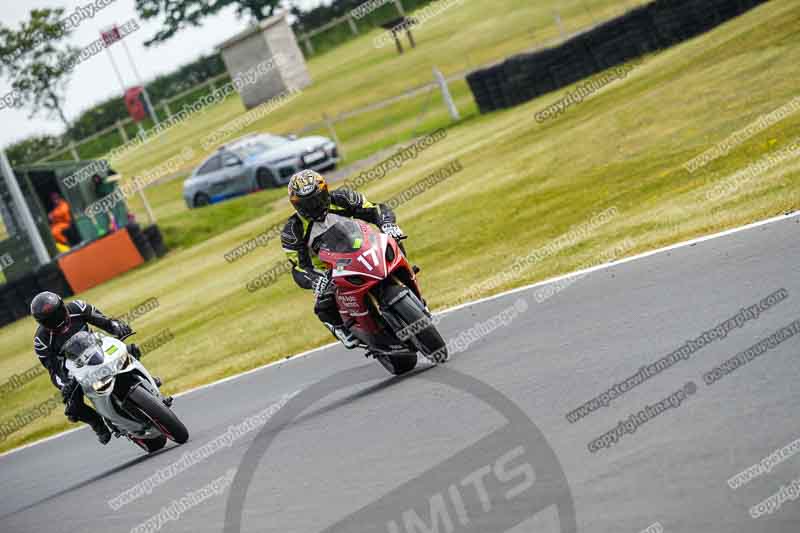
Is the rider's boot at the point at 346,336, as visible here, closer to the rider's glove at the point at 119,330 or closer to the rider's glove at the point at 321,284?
the rider's glove at the point at 321,284

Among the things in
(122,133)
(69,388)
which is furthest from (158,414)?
(122,133)

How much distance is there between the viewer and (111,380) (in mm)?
10867

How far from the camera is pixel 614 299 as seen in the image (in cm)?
989

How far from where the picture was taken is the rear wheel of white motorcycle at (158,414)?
35.3 feet

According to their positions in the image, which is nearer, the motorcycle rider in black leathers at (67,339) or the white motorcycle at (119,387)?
the white motorcycle at (119,387)

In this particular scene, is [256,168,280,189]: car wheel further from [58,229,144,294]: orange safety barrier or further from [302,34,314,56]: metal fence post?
[302,34,314,56]: metal fence post

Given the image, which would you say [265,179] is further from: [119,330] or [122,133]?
[122,133]

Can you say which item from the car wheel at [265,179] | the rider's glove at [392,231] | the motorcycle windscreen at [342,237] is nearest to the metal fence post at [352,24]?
the car wheel at [265,179]

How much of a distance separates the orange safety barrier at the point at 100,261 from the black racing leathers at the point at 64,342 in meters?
19.9

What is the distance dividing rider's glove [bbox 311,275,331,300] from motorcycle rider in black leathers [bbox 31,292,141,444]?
2.22 m

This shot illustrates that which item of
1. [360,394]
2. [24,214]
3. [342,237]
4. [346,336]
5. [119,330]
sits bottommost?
[360,394]

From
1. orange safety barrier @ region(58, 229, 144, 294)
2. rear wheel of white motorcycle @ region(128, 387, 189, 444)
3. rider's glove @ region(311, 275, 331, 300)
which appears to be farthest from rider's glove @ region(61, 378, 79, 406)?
orange safety barrier @ region(58, 229, 144, 294)

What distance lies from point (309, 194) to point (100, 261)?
895 inches

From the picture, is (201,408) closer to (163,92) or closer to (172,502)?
(172,502)
